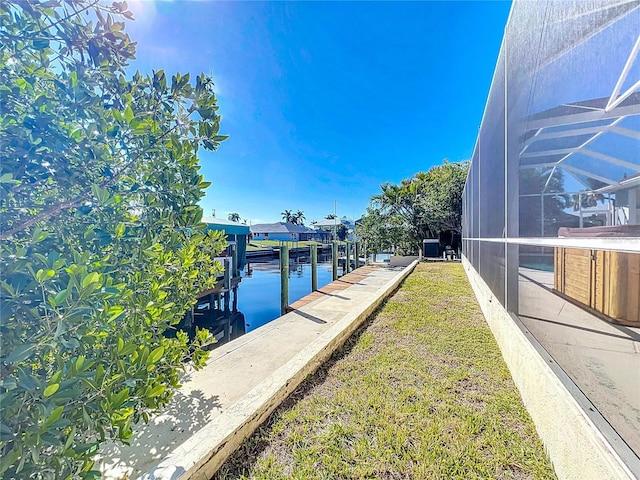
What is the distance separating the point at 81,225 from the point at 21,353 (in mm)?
644

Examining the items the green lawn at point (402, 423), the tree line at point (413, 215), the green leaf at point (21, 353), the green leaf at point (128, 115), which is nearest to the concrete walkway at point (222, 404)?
the green lawn at point (402, 423)

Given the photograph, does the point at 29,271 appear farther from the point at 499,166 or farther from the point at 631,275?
the point at 499,166

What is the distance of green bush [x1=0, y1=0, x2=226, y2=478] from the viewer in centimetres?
84

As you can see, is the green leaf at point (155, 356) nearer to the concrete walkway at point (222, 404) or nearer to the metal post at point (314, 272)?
the concrete walkway at point (222, 404)

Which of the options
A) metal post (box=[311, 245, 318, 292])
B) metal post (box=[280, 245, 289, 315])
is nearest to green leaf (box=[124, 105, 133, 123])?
metal post (box=[280, 245, 289, 315])

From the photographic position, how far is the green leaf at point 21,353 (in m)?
0.74

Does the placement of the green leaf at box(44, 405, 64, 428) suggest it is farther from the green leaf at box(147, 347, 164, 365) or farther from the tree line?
the tree line

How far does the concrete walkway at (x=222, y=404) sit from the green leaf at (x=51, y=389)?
793 millimetres

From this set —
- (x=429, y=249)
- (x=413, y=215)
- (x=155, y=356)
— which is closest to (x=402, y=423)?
(x=155, y=356)

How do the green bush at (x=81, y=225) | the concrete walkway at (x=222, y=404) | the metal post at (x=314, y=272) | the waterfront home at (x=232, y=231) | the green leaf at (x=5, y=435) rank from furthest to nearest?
the metal post at (x=314, y=272)
the waterfront home at (x=232, y=231)
the concrete walkway at (x=222, y=404)
the green bush at (x=81, y=225)
the green leaf at (x=5, y=435)

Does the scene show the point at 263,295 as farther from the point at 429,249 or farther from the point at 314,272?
the point at 429,249

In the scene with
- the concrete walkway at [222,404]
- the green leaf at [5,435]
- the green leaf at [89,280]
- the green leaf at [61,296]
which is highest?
the green leaf at [89,280]

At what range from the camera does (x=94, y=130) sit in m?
1.17

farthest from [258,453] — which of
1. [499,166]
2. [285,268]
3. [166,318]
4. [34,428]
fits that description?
[285,268]
